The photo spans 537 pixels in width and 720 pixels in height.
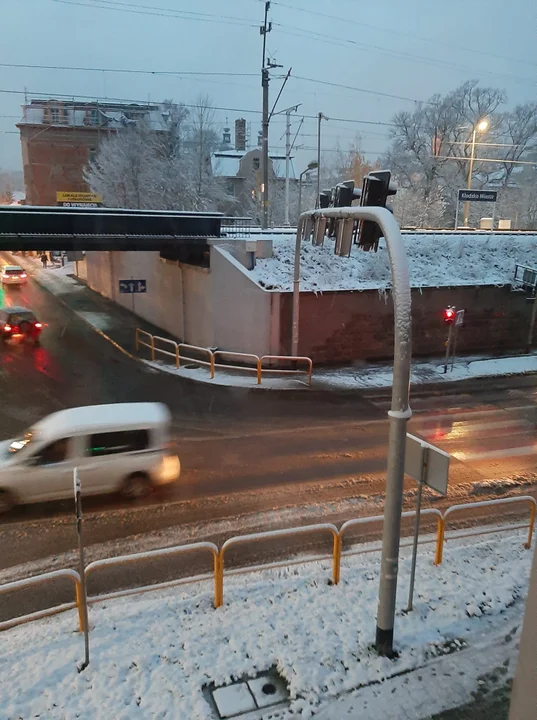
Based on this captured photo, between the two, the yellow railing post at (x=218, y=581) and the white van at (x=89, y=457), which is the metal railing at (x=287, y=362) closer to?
the white van at (x=89, y=457)

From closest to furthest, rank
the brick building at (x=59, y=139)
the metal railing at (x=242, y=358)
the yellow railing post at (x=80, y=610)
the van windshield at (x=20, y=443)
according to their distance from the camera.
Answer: the yellow railing post at (x=80, y=610), the van windshield at (x=20, y=443), the metal railing at (x=242, y=358), the brick building at (x=59, y=139)

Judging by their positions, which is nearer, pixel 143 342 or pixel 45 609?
pixel 45 609

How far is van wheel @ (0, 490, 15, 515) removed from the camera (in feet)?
29.7

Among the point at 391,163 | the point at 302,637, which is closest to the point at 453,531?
the point at 302,637

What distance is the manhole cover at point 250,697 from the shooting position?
199 inches

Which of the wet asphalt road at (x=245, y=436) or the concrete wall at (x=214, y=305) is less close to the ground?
the concrete wall at (x=214, y=305)

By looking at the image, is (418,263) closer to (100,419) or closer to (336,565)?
(100,419)

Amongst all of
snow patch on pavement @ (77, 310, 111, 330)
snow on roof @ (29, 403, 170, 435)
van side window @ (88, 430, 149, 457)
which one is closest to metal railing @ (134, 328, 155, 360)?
snow patch on pavement @ (77, 310, 111, 330)

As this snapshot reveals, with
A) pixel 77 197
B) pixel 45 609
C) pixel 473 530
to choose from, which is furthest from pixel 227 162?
pixel 45 609

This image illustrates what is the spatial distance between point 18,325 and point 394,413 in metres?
21.3

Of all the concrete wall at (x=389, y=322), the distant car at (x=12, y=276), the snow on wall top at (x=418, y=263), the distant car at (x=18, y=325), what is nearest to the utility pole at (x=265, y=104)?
the snow on wall top at (x=418, y=263)

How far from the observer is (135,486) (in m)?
9.67

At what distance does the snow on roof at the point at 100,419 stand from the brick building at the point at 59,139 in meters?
56.4

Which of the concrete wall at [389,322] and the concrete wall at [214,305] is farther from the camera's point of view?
the concrete wall at [389,322]
